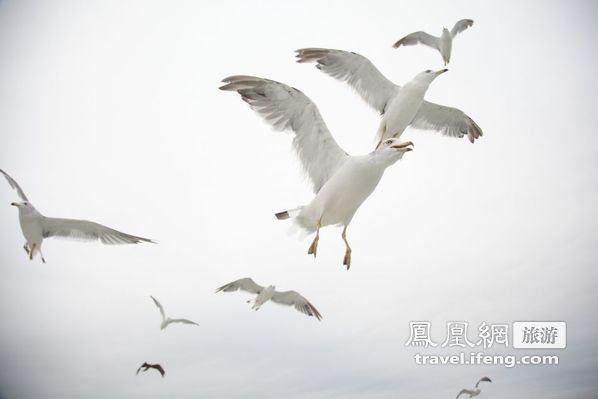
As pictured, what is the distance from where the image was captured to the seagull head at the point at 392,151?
13.3ft

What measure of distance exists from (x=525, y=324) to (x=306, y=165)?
9.42ft

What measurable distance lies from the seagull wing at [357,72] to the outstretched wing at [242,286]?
2247 mm

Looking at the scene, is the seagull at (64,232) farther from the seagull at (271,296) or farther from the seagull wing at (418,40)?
the seagull wing at (418,40)

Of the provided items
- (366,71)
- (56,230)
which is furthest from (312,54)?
(56,230)

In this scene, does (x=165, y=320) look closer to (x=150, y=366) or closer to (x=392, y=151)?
(x=150, y=366)

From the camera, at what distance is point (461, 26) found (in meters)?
5.74

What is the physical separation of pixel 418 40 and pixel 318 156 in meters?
1.76

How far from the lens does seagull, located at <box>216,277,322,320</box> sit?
6.72 meters

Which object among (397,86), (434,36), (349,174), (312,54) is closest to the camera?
(349,174)

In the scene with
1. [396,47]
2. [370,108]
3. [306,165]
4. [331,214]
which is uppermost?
[396,47]

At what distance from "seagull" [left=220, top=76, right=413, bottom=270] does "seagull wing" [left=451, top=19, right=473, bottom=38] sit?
1897mm

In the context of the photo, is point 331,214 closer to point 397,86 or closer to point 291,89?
point 291,89

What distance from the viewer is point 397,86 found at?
5266 millimetres

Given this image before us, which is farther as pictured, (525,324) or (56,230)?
(525,324)
